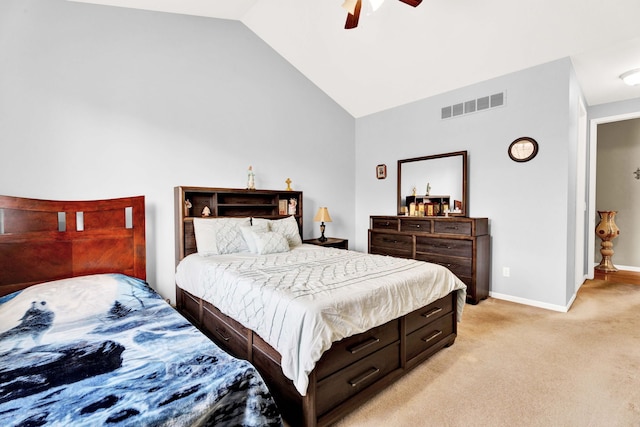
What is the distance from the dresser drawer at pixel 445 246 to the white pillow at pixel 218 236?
2.22 m

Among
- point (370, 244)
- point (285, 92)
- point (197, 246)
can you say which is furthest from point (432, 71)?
point (197, 246)

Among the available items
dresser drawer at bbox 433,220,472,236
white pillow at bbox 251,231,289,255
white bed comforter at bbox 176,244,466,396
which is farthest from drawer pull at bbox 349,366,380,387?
dresser drawer at bbox 433,220,472,236

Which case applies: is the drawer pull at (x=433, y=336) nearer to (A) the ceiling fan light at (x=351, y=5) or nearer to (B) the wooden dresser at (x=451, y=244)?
(B) the wooden dresser at (x=451, y=244)

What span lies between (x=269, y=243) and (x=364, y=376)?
1681 millimetres

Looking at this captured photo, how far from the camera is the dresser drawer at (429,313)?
2096 mm

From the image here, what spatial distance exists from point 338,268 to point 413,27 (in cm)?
278

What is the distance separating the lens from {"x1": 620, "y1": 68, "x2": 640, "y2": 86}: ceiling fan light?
10.8ft

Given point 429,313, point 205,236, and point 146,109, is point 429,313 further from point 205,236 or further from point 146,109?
point 146,109

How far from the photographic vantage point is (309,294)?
1.68 m

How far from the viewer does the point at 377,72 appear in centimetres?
411

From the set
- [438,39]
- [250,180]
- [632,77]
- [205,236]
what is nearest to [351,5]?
[438,39]

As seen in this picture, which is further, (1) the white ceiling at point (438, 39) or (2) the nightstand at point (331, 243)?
(2) the nightstand at point (331, 243)

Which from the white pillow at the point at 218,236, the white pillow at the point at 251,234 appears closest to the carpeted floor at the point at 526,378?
the white pillow at the point at 251,234

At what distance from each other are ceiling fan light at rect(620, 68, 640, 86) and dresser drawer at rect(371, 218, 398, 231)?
9.77 ft
